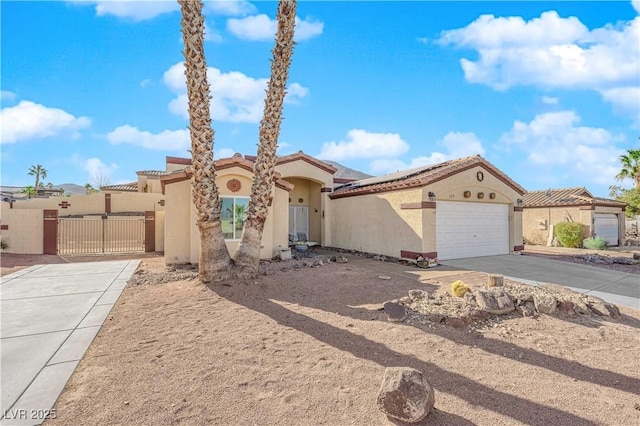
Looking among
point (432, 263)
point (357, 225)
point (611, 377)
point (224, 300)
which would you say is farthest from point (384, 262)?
point (611, 377)

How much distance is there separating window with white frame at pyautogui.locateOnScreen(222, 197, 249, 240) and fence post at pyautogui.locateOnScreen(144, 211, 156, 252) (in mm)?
6808

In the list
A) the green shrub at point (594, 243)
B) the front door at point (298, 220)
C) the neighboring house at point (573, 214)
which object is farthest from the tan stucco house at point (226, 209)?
the neighboring house at point (573, 214)

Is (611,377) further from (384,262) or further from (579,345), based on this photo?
(384,262)

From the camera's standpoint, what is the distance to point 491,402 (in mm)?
3869

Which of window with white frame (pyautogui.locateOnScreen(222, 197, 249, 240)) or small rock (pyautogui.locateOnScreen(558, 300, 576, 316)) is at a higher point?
window with white frame (pyautogui.locateOnScreen(222, 197, 249, 240))

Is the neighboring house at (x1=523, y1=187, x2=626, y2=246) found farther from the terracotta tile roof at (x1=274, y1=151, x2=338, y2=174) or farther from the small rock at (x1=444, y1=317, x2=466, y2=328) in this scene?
the small rock at (x1=444, y1=317, x2=466, y2=328)

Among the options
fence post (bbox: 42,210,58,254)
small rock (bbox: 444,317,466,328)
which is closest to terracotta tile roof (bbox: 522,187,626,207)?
small rock (bbox: 444,317,466,328)

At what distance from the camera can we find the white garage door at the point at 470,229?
14.6 meters

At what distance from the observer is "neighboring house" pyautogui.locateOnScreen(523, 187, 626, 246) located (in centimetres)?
2178

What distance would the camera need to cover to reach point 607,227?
23.0m

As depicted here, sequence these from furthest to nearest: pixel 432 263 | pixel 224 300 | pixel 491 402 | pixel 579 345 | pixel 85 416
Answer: pixel 432 263 → pixel 224 300 → pixel 579 345 → pixel 491 402 → pixel 85 416

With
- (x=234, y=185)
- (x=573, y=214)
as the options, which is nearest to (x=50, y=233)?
(x=234, y=185)

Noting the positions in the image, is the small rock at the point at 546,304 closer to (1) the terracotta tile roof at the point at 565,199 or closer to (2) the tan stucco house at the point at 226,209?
(2) the tan stucco house at the point at 226,209

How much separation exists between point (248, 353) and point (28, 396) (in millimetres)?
2620
